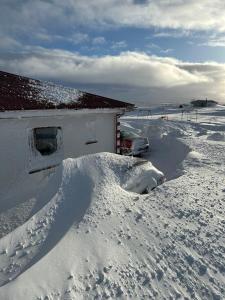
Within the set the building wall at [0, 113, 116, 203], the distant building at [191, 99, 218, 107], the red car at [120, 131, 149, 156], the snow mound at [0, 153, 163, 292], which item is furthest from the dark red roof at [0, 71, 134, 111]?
the distant building at [191, 99, 218, 107]

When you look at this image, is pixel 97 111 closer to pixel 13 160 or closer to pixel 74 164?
pixel 13 160

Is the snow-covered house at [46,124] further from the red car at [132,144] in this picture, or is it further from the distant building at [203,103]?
the distant building at [203,103]

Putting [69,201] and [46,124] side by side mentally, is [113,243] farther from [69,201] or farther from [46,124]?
[46,124]

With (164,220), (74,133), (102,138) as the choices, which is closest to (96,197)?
(164,220)

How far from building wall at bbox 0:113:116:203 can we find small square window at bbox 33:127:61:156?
152 mm

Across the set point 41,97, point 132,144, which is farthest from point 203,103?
point 41,97

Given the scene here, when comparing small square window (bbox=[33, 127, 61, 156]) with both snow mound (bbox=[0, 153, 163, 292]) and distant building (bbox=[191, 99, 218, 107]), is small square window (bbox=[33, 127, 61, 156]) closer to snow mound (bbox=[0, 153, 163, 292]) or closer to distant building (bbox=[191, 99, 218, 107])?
snow mound (bbox=[0, 153, 163, 292])

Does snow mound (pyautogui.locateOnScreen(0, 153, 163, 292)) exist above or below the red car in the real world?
above

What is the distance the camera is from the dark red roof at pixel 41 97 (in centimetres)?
1051

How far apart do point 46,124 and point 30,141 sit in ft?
2.67

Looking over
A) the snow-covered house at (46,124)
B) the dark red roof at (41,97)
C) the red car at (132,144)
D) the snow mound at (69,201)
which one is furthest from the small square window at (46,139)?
the red car at (132,144)

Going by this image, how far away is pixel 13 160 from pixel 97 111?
3656 mm

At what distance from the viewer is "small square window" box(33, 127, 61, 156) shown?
36.6 feet

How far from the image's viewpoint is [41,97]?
461 inches
